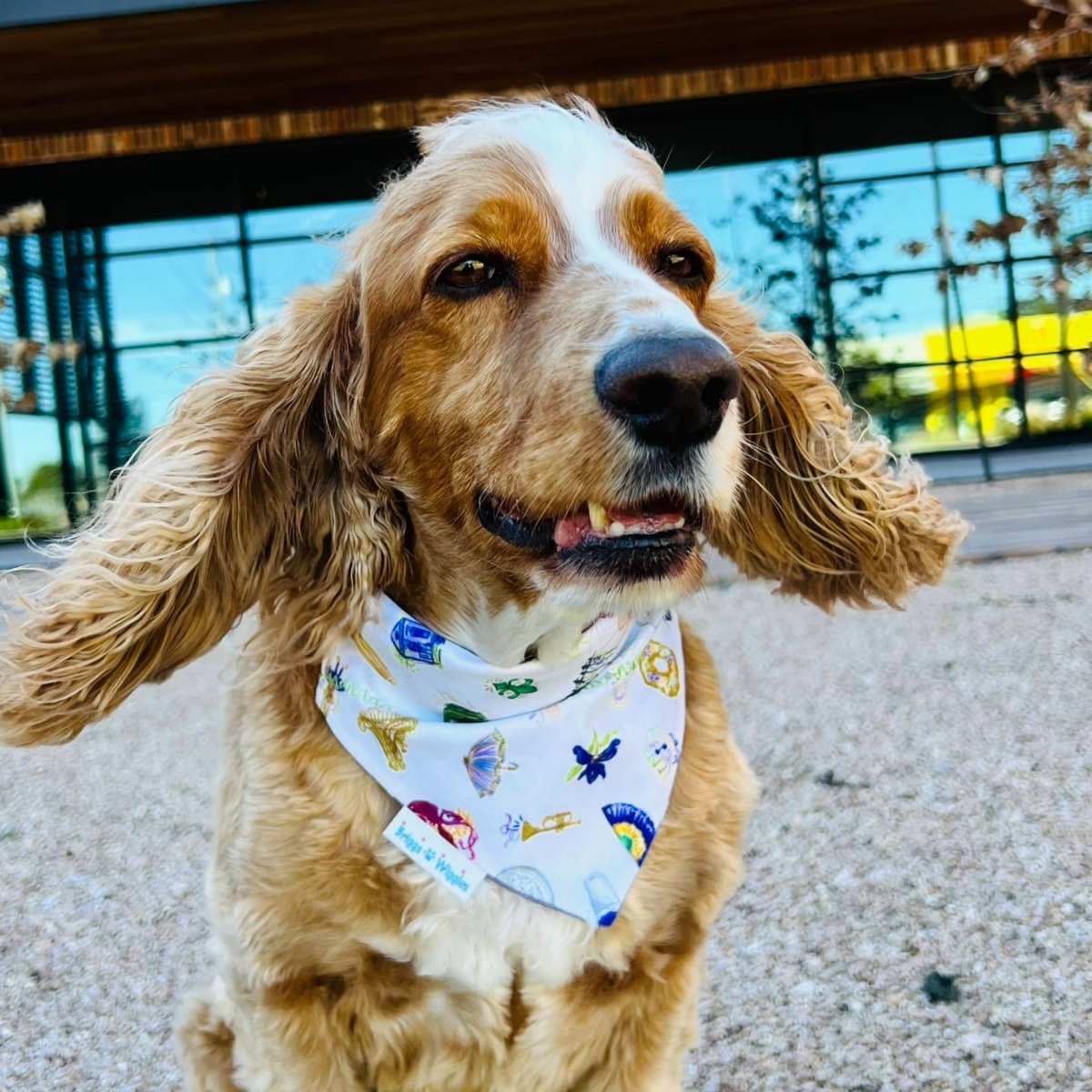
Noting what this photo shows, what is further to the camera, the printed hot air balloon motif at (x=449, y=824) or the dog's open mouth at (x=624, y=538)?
the printed hot air balloon motif at (x=449, y=824)

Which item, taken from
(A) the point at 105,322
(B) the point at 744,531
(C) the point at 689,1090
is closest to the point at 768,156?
(A) the point at 105,322

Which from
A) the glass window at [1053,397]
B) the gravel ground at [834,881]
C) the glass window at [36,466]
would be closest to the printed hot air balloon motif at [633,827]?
the gravel ground at [834,881]

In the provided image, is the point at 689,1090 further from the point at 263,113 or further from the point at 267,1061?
the point at 263,113

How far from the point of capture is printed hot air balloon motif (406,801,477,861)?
1.82 metres

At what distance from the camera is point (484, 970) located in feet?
5.76

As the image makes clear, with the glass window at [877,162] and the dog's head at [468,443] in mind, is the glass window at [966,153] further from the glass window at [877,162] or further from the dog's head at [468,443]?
the dog's head at [468,443]

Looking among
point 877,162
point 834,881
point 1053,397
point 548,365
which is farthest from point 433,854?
point 1053,397

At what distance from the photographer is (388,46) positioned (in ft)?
25.7

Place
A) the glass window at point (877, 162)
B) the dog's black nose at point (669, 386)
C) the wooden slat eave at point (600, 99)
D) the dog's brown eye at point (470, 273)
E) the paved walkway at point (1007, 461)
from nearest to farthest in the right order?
the dog's black nose at point (669, 386) < the dog's brown eye at point (470, 273) < the wooden slat eave at point (600, 99) < the paved walkway at point (1007, 461) < the glass window at point (877, 162)

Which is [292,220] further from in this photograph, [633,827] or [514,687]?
[633,827]

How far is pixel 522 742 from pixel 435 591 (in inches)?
12.9

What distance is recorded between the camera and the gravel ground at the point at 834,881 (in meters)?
2.34

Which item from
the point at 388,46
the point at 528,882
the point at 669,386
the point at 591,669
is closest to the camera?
the point at 669,386

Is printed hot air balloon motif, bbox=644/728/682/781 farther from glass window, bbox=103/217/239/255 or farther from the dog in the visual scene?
glass window, bbox=103/217/239/255
